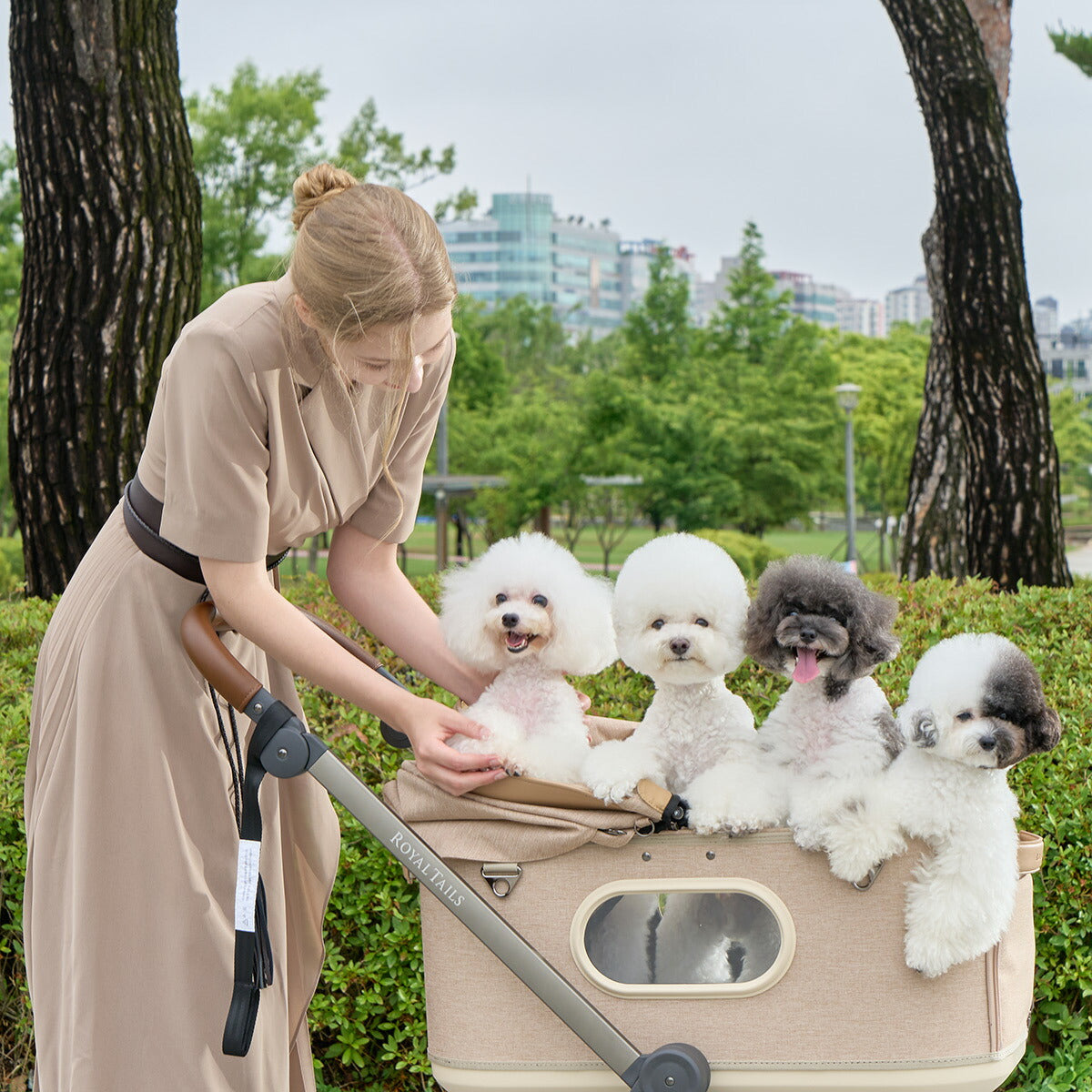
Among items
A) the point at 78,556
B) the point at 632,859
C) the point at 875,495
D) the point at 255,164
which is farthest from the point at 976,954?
the point at 875,495

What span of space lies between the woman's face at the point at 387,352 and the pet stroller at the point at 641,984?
474mm

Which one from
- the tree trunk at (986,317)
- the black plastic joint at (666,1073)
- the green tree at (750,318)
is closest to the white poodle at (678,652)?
the black plastic joint at (666,1073)

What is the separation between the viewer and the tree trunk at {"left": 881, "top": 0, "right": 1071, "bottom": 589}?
510 cm

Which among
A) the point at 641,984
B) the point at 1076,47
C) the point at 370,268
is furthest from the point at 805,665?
the point at 1076,47

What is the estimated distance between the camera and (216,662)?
1685 mm

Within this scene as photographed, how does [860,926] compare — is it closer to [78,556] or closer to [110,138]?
[78,556]

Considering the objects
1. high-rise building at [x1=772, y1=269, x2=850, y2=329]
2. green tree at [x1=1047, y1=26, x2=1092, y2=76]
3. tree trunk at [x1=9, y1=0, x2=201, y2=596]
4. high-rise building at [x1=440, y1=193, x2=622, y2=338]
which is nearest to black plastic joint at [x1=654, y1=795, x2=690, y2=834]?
tree trunk at [x1=9, y1=0, x2=201, y2=596]

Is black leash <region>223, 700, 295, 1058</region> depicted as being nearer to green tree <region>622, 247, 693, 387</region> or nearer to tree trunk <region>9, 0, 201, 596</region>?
tree trunk <region>9, 0, 201, 596</region>

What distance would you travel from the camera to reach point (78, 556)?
4.14 metres

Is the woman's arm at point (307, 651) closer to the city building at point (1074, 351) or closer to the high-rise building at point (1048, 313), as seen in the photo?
the city building at point (1074, 351)

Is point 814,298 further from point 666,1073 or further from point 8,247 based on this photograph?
point 666,1073

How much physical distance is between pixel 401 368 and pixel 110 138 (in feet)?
9.37

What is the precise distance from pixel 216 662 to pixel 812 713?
3.00 ft

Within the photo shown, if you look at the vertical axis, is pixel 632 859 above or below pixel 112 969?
above
